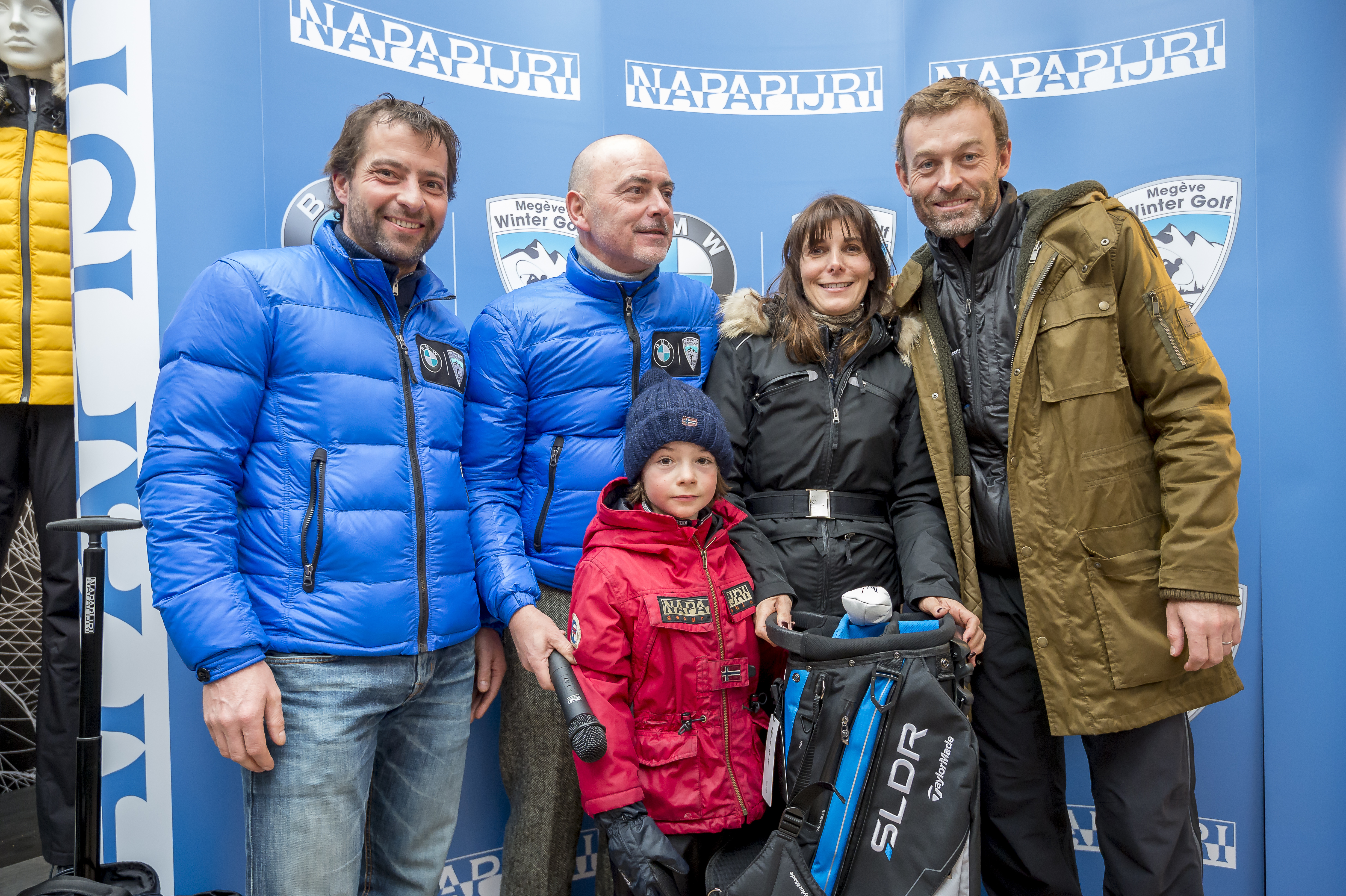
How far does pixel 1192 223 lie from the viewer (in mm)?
2652

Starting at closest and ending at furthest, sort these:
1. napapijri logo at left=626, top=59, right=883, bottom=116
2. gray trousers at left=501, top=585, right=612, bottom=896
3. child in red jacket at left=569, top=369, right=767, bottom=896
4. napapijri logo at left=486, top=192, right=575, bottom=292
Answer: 1. child in red jacket at left=569, top=369, right=767, bottom=896
2. gray trousers at left=501, top=585, right=612, bottom=896
3. napapijri logo at left=486, top=192, right=575, bottom=292
4. napapijri logo at left=626, top=59, right=883, bottom=116

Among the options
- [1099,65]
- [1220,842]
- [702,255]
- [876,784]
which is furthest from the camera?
[702,255]

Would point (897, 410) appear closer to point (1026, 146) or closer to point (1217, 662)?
point (1217, 662)

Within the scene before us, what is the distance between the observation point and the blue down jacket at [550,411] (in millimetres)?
2049

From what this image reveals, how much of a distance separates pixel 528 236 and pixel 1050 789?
7.70 feet

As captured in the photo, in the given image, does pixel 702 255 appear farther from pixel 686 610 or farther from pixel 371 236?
pixel 686 610

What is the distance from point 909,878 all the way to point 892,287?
1.46m

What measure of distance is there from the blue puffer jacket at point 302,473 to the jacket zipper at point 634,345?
485 mm

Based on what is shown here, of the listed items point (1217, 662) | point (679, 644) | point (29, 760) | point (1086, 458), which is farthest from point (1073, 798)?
point (29, 760)

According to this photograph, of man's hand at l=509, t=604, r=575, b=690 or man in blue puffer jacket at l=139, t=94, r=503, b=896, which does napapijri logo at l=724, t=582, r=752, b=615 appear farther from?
man in blue puffer jacket at l=139, t=94, r=503, b=896

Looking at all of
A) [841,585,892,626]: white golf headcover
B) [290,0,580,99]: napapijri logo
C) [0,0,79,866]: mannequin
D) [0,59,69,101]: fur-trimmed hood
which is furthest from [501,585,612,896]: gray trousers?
[0,59,69,101]: fur-trimmed hood

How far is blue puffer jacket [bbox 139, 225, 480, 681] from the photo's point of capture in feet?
4.98

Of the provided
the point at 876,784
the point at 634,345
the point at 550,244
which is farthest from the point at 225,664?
the point at 550,244

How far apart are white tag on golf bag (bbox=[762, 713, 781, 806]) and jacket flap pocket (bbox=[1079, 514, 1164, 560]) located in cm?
84
